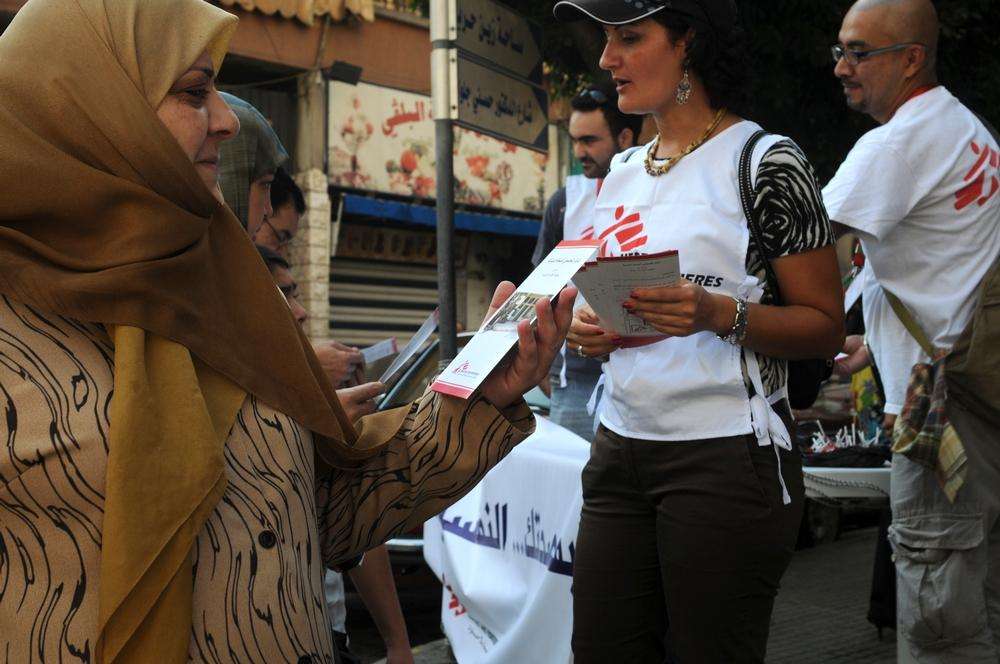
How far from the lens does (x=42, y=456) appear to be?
162 cm

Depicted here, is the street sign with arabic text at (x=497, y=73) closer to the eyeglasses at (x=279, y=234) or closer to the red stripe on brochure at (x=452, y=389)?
the eyeglasses at (x=279, y=234)

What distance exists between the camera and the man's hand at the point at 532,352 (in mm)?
1996

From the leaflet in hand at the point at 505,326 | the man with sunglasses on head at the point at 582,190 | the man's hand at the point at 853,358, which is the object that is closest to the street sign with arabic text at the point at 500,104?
the man with sunglasses on head at the point at 582,190

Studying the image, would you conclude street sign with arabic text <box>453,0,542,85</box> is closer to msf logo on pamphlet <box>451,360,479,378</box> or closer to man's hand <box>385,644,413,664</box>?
man's hand <box>385,644,413,664</box>

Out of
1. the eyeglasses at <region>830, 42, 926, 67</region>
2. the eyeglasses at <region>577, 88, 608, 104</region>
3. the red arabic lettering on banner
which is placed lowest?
the eyeglasses at <region>830, 42, 926, 67</region>

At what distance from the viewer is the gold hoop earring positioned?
2842 mm

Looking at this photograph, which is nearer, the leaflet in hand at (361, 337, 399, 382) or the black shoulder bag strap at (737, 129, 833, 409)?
the black shoulder bag strap at (737, 129, 833, 409)

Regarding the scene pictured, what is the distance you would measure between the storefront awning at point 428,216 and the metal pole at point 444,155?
1118 cm

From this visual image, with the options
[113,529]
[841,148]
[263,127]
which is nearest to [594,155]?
[263,127]

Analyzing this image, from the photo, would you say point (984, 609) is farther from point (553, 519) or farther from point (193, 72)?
point (193, 72)

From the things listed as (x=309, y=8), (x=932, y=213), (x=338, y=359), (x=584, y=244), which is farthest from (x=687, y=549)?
(x=309, y=8)

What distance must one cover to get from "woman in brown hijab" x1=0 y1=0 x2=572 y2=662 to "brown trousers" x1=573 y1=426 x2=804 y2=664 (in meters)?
1.03

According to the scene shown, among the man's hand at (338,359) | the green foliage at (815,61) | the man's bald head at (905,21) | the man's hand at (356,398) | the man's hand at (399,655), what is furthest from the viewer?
the green foliage at (815,61)

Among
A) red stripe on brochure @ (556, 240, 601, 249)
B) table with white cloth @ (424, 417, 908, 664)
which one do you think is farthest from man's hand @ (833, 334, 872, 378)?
red stripe on brochure @ (556, 240, 601, 249)
